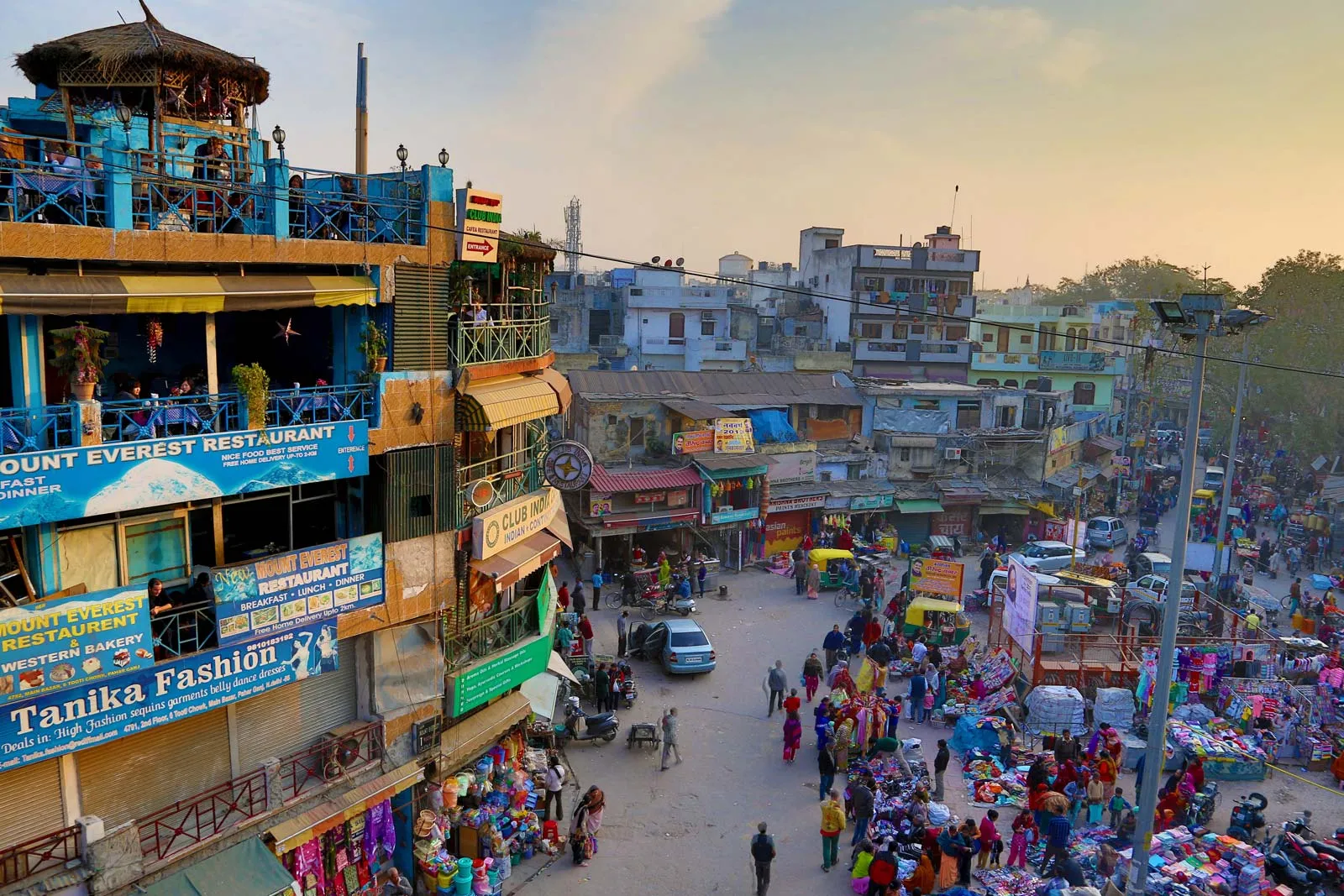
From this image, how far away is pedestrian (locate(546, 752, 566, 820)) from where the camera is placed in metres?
16.5

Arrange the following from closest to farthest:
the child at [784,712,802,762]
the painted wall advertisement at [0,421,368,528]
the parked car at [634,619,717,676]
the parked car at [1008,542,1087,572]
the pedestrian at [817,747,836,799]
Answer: the painted wall advertisement at [0,421,368,528] < the pedestrian at [817,747,836,799] < the child at [784,712,802,762] < the parked car at [634,619,717,676] < the parked car at [1008,542,1087,572]

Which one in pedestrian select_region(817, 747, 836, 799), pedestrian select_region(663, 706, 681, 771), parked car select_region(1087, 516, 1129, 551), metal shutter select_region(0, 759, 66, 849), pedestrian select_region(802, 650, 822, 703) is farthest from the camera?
parked car select_region(1087, 516, 1129, 551)

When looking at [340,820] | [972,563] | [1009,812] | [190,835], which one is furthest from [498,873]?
[972,563]

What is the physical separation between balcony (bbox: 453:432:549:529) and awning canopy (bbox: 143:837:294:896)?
195 inches

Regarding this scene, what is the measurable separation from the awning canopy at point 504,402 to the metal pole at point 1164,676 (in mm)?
9464

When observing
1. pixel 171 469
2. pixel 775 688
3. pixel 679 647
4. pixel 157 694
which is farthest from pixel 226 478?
pixel 679 647

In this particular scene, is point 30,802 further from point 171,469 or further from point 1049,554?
point 1049,554

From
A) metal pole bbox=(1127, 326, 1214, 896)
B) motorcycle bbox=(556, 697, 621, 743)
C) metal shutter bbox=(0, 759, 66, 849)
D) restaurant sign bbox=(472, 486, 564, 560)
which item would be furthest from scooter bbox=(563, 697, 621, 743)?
metal shutter bbox=(0, 759, 66, 849)

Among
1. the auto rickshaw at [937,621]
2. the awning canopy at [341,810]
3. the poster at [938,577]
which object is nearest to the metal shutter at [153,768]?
the awning canopy at [341,810]

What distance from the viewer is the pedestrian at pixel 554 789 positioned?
16469 mm

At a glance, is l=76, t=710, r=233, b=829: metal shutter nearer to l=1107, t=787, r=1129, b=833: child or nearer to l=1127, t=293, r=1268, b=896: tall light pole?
l=1127, t=293, r=1268, b=896: tall light pole

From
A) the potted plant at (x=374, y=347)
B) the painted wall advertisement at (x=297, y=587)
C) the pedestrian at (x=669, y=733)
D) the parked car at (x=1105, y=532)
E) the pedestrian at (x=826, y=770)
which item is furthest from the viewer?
the parked car at (x=1105, y=532)

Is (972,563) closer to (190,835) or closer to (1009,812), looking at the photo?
(1009,812)

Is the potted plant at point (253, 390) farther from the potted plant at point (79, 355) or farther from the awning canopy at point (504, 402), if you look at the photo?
the awning canopy at point (504, 402)
